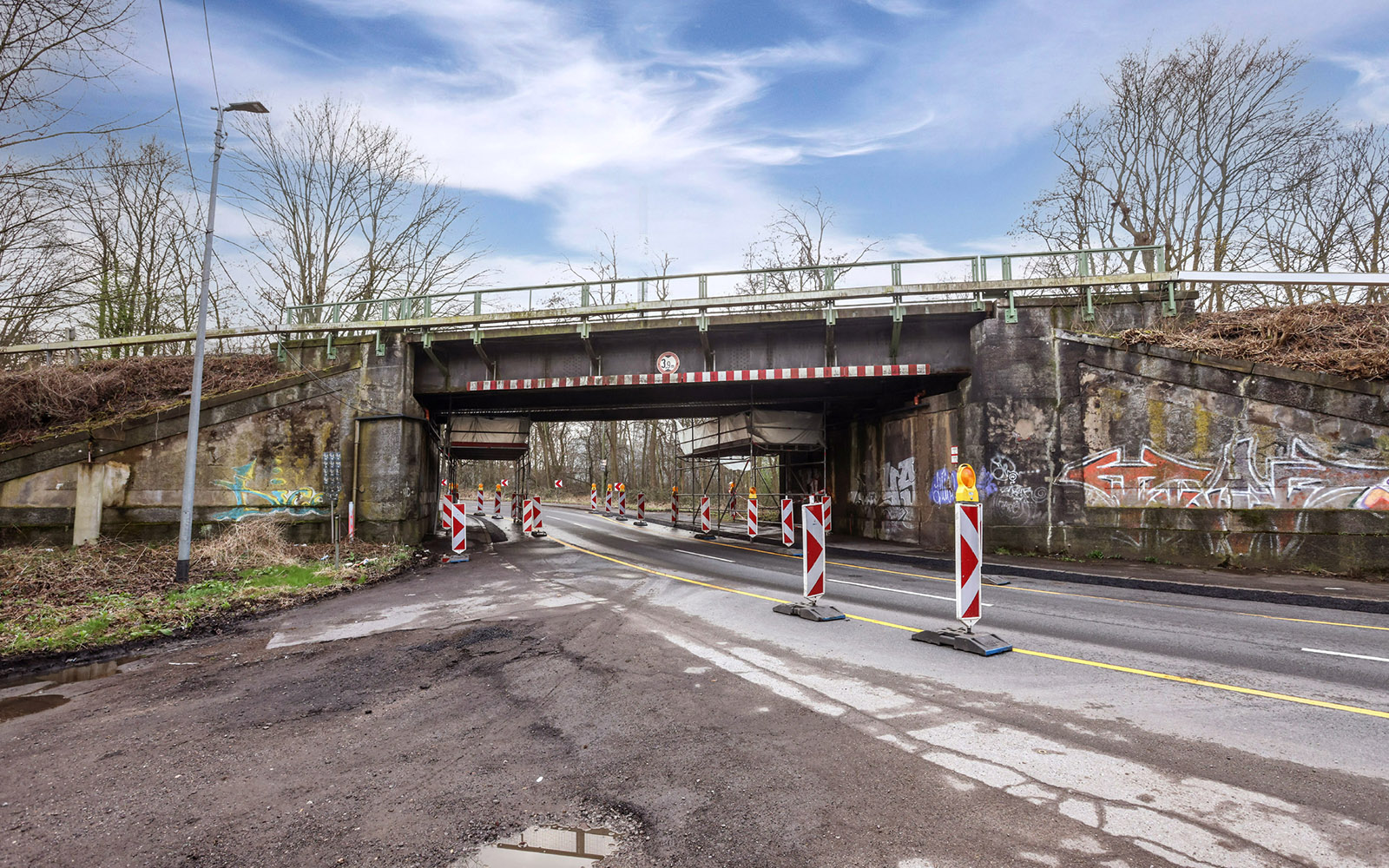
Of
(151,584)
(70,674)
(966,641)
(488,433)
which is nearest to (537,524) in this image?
(488,433)

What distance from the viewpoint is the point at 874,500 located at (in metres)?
20.5

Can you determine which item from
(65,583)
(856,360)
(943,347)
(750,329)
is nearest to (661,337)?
(750,329)

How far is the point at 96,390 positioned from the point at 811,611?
59.8 ft

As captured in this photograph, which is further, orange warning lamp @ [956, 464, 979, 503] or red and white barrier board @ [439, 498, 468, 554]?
red and white barrier board @ [439, 498, 468, 554]

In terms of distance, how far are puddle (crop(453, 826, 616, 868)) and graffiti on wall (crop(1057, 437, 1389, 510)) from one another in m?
14.7

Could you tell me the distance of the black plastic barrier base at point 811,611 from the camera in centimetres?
855

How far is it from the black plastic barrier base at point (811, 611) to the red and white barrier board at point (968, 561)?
1852mm

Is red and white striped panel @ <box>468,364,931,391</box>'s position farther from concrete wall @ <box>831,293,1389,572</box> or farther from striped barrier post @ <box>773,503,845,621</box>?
striped barrier post @ <box>773,503,845,621</box>

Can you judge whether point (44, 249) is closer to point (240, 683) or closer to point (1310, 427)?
point (240, 683)

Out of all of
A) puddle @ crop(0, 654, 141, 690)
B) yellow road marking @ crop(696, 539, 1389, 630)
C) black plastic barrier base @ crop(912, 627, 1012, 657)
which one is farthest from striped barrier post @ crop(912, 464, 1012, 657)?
puddle @ crop(0, 654, 141, 690)

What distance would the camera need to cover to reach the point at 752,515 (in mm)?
22422

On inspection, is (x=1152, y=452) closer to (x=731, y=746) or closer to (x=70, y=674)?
(x=731, y=746)

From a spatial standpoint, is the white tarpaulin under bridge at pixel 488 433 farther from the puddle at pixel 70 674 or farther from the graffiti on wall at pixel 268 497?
the puddle at pixel 70 674

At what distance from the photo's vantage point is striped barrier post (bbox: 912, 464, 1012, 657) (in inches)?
271
